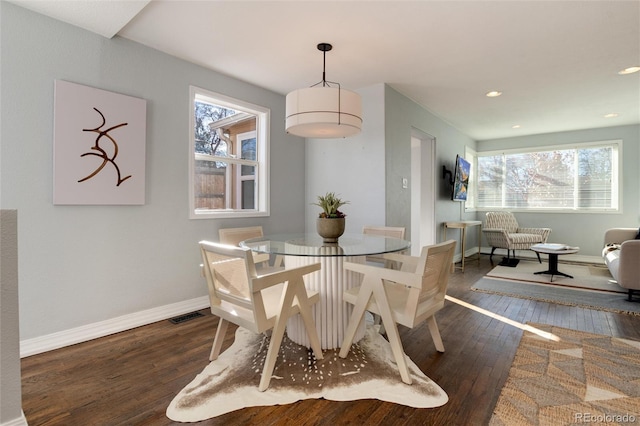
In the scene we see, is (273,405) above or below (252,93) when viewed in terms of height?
below

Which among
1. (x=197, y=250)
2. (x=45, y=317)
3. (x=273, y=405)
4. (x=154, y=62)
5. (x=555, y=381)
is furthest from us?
(x=197, y=250)

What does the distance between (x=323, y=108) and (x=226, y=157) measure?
1726mm

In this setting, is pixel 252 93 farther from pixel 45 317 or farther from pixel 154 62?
pixel 45 317

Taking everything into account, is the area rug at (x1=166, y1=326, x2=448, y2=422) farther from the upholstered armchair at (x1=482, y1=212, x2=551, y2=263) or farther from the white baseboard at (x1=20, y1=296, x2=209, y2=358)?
the upholstered armchair at (x1=482, y1=212, x2=551, y2=263)

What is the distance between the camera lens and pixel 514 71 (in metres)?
3.43

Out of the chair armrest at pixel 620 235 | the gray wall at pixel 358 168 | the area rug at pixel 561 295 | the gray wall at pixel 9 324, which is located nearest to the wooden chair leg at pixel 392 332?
the gray wall at pixel 9 324

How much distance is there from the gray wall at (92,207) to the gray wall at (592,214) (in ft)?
20.5

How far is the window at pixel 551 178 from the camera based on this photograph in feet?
19.8

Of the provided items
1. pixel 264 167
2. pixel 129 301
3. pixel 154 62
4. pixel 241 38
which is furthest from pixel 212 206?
pixel 241 38

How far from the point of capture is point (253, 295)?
5.56ft

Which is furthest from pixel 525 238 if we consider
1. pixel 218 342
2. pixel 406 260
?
pixel 218 342

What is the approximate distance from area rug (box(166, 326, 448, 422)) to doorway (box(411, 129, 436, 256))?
3.29 meters

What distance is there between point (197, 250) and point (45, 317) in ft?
4.08

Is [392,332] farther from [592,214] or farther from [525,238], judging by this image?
[592,214]
